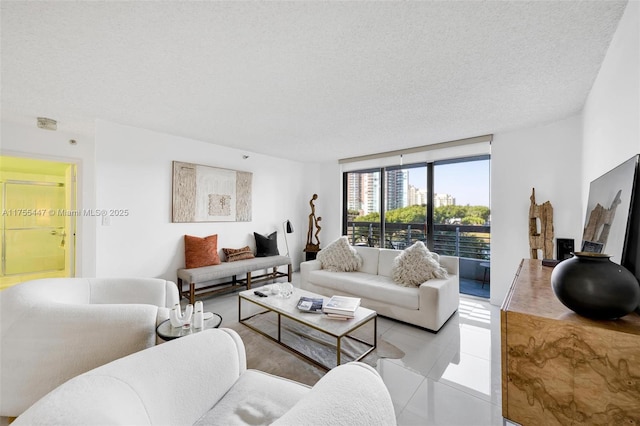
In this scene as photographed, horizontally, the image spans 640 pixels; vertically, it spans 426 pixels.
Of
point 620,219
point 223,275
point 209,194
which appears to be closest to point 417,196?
point 620,219

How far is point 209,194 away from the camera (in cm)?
409

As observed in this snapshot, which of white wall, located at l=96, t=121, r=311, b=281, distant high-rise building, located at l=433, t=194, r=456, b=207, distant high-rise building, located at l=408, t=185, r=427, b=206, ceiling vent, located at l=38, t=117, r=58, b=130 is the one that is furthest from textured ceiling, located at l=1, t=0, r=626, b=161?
distant high-rise building, located at l=408, t=185, r=427, b=206

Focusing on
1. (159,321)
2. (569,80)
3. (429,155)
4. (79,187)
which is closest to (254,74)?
(159,321)

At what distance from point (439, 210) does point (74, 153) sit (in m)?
5.52

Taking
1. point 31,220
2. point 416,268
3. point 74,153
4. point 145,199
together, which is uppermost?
point 74,153

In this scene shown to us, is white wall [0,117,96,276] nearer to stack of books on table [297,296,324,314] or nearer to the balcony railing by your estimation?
stack of books on table [297,296,324,314]

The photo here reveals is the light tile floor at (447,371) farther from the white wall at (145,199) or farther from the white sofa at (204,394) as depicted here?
the white wall at (145,199)

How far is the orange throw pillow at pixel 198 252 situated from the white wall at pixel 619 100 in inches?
165

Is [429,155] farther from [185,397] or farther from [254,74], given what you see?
[185,397]

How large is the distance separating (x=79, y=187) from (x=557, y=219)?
6360 mm

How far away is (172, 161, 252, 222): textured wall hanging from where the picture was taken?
3764mm

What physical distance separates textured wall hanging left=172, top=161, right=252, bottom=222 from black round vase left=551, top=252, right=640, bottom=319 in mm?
4091

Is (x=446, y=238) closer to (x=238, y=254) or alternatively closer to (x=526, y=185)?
(x=526, y=185)

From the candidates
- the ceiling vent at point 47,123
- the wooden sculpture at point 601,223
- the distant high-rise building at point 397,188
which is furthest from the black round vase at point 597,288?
the ceiling vent at point 47,123
